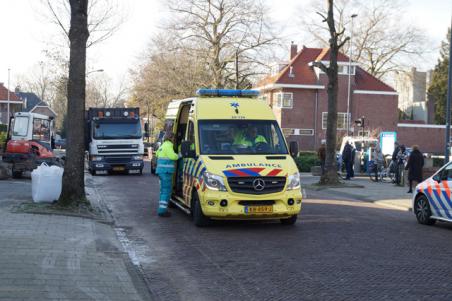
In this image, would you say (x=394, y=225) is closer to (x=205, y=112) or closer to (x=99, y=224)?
(x=205, y=112)

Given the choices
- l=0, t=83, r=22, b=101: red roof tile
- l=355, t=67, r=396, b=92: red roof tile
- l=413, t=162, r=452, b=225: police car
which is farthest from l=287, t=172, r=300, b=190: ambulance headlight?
l=0, t=83, r=22, b=101: red roof tile

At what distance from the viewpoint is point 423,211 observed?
1340 centimetres

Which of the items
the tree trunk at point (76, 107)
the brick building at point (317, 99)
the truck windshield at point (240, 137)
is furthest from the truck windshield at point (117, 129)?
the brick building at point (317, 99)

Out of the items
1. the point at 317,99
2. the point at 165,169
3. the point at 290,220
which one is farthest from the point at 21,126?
the point at 317,99

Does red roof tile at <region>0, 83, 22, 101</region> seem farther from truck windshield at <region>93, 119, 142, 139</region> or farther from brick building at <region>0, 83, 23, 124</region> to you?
truck windshield at <region>93, 119, 142, 139</region>

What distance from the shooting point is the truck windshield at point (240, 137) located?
12.3 m

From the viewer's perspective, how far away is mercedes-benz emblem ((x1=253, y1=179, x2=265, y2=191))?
1124 centimetres

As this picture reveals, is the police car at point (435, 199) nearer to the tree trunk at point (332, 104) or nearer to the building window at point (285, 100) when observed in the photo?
the tree trunk at point (332, 104)

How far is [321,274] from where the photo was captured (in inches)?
311

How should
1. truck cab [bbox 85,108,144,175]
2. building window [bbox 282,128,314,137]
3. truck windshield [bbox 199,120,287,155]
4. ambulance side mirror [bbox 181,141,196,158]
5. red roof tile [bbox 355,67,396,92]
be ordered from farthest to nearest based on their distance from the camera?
red roof tile [bbox 355,67,396,92] → building window [bbox 282,128,314,137] → truck cab [bbox 85,108,144,175] → ambulance side mirror [bbox 181,141,196,158] → truck windshield [bbox 199,120,287,155]

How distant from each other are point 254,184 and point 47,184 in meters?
5.24

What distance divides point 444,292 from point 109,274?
4.06m

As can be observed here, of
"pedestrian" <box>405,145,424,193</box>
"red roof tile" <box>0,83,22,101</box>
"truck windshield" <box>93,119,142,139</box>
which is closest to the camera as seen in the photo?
"pedestrian" <box>405,145,424,193</box>

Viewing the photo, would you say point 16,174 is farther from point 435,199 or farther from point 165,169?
point 435,199
